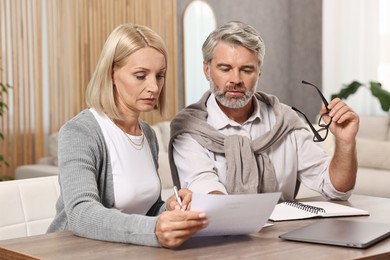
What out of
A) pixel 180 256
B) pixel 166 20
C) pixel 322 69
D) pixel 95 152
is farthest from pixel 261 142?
pixel 322 69

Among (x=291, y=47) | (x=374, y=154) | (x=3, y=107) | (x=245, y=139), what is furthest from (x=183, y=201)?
(x=291, y=47)

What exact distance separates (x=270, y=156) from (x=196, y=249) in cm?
80

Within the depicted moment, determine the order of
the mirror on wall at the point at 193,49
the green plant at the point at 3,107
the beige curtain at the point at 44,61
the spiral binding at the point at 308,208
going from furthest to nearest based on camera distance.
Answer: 1. the mirror on wall at the point at 193,49
2. the beige curtain at the point at 44,61
3. the green plant at the point at 3,107
4. the spiral binding at the point at 308,208

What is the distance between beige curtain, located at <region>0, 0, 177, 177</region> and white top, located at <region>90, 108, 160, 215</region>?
327cm

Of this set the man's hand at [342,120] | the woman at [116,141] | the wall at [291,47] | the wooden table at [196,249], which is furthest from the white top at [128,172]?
the wall at [291,47]

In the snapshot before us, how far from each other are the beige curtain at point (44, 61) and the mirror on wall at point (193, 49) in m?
0.83

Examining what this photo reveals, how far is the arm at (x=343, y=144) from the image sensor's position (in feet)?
7.13

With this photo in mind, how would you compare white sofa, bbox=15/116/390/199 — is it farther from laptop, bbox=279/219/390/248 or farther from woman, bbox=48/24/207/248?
laptop, bbox=279/219/390/248

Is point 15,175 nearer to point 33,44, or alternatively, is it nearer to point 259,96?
point 33,44

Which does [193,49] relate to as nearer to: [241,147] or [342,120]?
[241,147]

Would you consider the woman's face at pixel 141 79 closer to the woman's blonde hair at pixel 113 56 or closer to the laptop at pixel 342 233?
the woman's blonde hair at pixel 113 56

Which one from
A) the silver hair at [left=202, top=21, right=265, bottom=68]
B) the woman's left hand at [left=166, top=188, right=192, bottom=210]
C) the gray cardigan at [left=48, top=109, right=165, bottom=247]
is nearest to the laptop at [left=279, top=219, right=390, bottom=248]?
the woman's left hand at [left=166, top=188, right=192, bottom=210]

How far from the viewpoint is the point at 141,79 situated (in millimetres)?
1923

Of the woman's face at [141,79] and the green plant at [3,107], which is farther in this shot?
the green plant at [3,107]
